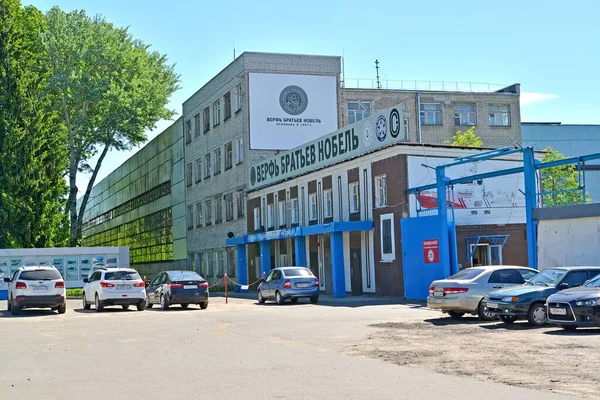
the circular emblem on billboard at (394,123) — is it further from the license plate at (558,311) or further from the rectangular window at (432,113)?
the rectangular window at (432,113)

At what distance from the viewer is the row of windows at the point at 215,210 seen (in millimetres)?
56750

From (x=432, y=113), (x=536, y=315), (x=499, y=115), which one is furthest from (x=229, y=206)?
(x=536, y=315)

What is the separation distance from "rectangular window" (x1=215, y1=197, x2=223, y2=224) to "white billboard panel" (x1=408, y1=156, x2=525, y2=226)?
27.8m

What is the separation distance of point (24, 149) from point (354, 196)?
85.5 feet

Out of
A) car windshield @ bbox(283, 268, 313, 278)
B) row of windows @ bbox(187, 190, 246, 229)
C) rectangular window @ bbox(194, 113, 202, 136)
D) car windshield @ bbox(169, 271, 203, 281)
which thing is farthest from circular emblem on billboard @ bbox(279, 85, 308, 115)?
car windshield @ bbox(169, 271, 203, 281)

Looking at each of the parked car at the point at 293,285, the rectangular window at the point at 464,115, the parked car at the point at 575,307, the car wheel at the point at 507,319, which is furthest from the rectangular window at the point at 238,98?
the parked car at the point at 575,307

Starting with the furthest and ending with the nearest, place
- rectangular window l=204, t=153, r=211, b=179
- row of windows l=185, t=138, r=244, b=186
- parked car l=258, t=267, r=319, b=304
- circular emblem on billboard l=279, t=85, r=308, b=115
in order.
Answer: rectangular window l=204, t=153, r=211, b=179 → row of windows l=185, t=138, r=244, b=186 → circular emblem on billboard l=279, t=85, r=308, b=115 → parked car l=258, t=267, r=319, b=304

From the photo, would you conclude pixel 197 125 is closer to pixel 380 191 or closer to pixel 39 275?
pixel 380 191

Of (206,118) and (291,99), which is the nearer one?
(291,99)

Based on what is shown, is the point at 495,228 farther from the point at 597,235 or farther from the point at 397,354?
the point at 397,354

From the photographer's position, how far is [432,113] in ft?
214

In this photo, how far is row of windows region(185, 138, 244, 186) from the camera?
2240 inches

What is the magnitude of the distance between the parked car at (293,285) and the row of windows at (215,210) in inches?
891

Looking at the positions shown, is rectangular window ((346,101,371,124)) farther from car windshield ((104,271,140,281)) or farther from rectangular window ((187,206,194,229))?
car windshield ((104,271,140,281))
